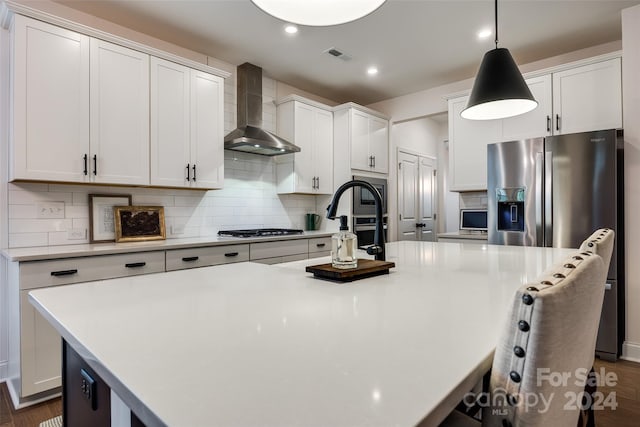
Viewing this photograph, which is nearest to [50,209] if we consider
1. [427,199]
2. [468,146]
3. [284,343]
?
[284,343]

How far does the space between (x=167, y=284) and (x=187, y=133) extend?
225 cm

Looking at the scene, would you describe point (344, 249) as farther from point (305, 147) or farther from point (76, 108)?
point (305, 147)

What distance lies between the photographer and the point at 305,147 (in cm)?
428

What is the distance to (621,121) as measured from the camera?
2990 mm

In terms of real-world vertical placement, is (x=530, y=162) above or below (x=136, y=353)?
above

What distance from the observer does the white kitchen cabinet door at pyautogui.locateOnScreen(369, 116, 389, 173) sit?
4752 mm

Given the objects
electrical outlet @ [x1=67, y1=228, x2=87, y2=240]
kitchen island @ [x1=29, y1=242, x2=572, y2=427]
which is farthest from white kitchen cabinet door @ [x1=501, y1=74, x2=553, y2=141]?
electrical outlet @ [x1=67, y1=228, x2=87, y2=240]

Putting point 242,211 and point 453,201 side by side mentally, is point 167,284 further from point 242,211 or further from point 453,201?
point 453,201

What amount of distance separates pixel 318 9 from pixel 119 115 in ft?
6.76

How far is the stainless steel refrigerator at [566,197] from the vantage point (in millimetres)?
2812

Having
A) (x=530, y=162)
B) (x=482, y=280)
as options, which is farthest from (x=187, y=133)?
(x=530, y=162)

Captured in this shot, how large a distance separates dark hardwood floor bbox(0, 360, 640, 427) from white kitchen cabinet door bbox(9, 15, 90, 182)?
4.70 ft

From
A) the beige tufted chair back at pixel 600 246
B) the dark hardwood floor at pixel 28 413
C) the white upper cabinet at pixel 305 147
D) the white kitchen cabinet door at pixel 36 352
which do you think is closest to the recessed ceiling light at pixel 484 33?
the white upper cabinet at pixel 305 147

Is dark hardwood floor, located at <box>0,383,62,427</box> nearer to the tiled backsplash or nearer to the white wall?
the tiled backsplash
